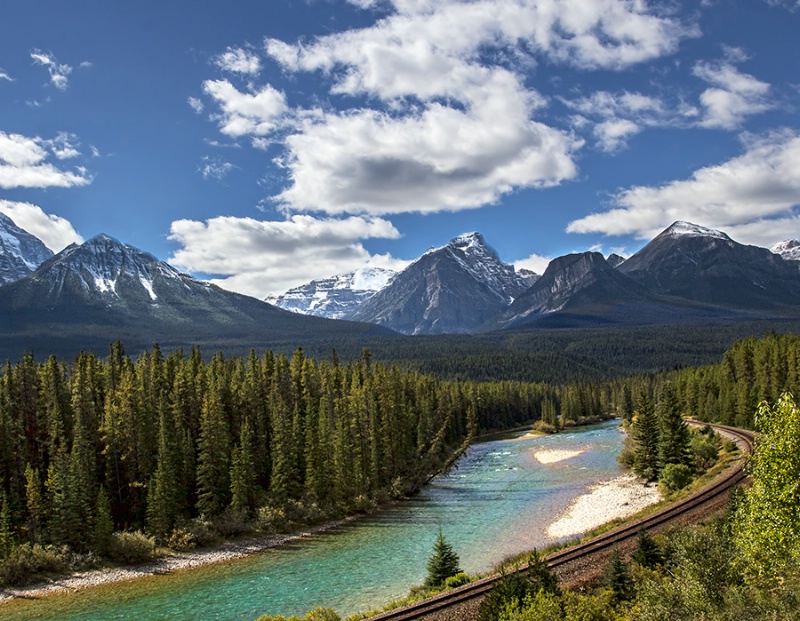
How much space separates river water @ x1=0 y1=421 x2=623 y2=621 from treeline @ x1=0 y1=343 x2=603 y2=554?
7692 mm

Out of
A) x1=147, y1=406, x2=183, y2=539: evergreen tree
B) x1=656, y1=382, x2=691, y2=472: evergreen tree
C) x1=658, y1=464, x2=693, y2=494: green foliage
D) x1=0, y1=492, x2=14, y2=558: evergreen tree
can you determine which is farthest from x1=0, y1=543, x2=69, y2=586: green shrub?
x1=656, y1=382, x2=691, y2=472: evergreen tree

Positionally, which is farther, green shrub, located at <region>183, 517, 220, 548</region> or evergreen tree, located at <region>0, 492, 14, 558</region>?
green shrub, located at <region>183, 517, 220, 548</region>

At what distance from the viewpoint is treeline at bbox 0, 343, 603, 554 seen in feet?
192

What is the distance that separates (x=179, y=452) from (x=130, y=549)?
14.2 metres

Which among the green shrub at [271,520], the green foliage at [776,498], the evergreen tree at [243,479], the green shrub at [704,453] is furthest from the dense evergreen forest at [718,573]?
the green shrub at [704,453]

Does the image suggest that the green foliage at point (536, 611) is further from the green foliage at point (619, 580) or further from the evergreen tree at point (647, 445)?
the evergreen tree at point (647, 445)

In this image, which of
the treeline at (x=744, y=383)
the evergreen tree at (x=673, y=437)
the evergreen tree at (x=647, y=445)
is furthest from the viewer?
the treeline at (x=744, y=383)

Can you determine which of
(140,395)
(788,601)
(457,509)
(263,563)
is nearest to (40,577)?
(263,563)

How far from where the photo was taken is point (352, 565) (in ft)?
165

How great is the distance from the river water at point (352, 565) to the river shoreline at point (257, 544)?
60.4 inches

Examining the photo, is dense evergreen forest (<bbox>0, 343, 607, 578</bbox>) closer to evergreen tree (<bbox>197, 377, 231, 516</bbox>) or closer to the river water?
evergreen tree (<bbox>197, 377, 231, 516</bbox>)

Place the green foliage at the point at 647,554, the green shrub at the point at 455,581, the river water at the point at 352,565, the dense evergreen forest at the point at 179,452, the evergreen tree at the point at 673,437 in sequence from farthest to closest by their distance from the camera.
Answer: the evergreen tree at the point at 673,437, the dense evergreen forest at the point at 179,452, the river water at the point at 352,565, the green shrub at the point at 455,581, the green foliage at the point at 647,554

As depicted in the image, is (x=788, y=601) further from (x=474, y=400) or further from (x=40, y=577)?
(x=474, y=400)

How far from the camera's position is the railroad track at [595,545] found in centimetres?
3375
